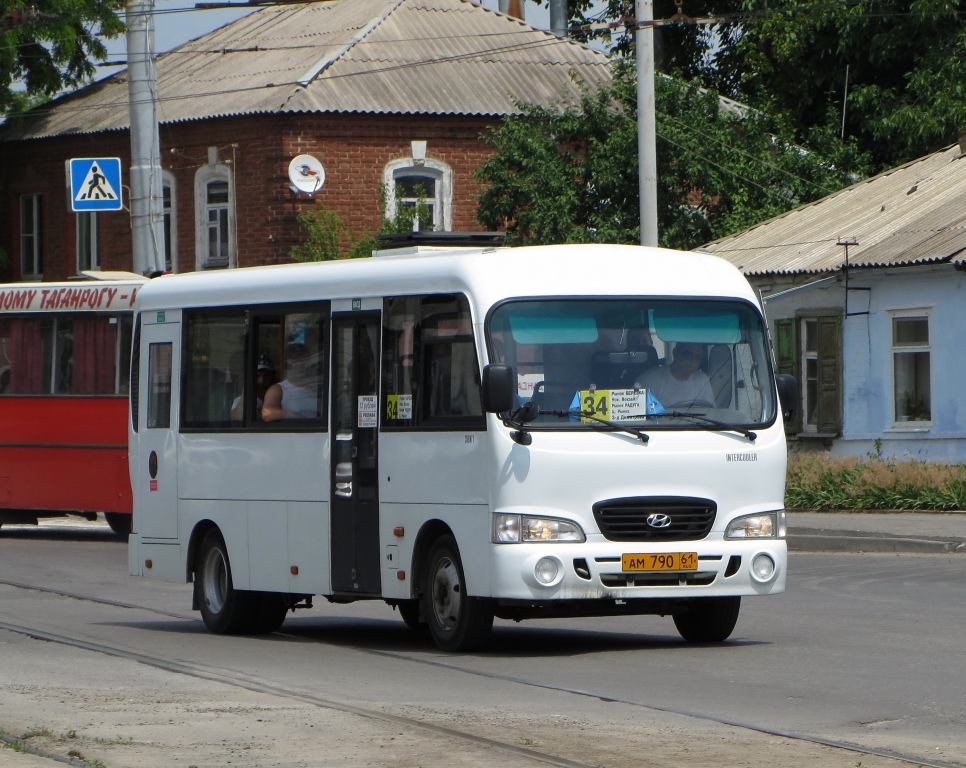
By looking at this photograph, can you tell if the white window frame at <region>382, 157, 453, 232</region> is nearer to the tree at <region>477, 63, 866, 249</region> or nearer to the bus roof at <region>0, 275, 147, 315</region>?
the tree at <region>477, 63, 866, 249</region>

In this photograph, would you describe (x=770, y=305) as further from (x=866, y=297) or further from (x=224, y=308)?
(x=224, y=308)

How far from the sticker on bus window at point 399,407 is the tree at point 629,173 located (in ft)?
71.3

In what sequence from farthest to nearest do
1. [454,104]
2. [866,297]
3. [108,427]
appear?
[454,104] < [866,297] < [108,427]

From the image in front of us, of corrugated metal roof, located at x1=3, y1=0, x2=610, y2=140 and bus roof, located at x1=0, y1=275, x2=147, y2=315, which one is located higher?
corrugated metal roof, located at x1=3, y1=0, x2=610, y2=140

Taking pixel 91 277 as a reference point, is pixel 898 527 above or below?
below

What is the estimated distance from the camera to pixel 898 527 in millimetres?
21766

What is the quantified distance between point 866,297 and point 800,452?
2.49 metres

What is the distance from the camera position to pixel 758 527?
11.7 m

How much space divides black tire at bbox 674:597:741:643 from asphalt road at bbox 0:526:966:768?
0.16 meters

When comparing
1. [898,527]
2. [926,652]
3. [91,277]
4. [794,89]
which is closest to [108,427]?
[91,277]

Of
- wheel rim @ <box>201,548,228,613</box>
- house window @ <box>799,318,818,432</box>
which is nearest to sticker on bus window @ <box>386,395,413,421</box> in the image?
wheel rim @ <box>201,548,228,613</box>

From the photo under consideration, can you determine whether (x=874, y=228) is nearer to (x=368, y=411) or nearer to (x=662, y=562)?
(x=368, y=411)

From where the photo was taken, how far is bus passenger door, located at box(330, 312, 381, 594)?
1238 centimetres

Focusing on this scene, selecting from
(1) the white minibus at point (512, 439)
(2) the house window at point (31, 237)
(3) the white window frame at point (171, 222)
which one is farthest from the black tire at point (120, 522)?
(2) the house window at point (31, 237)
